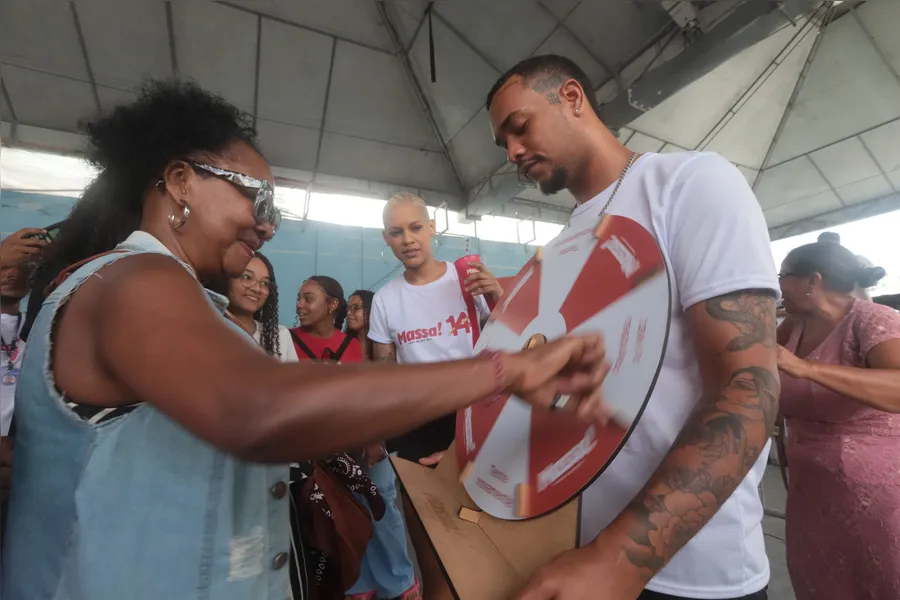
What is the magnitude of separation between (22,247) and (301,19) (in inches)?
199

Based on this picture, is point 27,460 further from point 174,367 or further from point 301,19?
point 301,19

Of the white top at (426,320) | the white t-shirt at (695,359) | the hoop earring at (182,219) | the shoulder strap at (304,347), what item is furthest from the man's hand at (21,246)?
the white t-shirt at (695,359)

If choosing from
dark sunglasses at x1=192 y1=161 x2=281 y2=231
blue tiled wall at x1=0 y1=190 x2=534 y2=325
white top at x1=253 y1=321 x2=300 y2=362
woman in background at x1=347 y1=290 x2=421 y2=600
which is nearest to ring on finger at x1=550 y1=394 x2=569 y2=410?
dark sunglasses at x1=192 y1=161 x2=281 y2=231

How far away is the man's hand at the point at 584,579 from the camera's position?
53 centimetres

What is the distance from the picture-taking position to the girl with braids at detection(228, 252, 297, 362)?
8.98 ft

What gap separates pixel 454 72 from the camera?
6.00 meters

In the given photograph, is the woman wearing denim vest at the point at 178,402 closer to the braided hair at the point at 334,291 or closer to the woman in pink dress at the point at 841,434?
the woman in pink dress at the point at 841,434

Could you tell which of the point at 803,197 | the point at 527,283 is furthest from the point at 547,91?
the point at 803,197

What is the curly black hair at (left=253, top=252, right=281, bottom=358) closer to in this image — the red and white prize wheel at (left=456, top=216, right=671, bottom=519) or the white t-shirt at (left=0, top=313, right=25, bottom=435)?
the white t-shirt at (left=0, top=313, right=25, bottom=435)

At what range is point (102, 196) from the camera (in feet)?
3.22

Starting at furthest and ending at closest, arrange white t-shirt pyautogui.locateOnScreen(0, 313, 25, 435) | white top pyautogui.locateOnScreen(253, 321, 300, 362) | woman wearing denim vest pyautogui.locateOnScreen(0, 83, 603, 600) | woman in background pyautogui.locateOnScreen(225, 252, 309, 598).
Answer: white top pyautogui.locateOnScreen(253, 321, 300, 362) → woman in background pyautogui.locateOnScreen(225, 252, 309, 598) → white t-shirt pyautogui.locateOnScreen(0, 313, 25, 435) → woman wearing denim vest pyautogui.locateOnScreen(0, 83, 603, 600)

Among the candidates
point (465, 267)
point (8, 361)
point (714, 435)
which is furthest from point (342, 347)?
point (714, 435)

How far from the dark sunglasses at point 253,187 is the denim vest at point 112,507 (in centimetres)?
24

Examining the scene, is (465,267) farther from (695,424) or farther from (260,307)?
(695,424)
